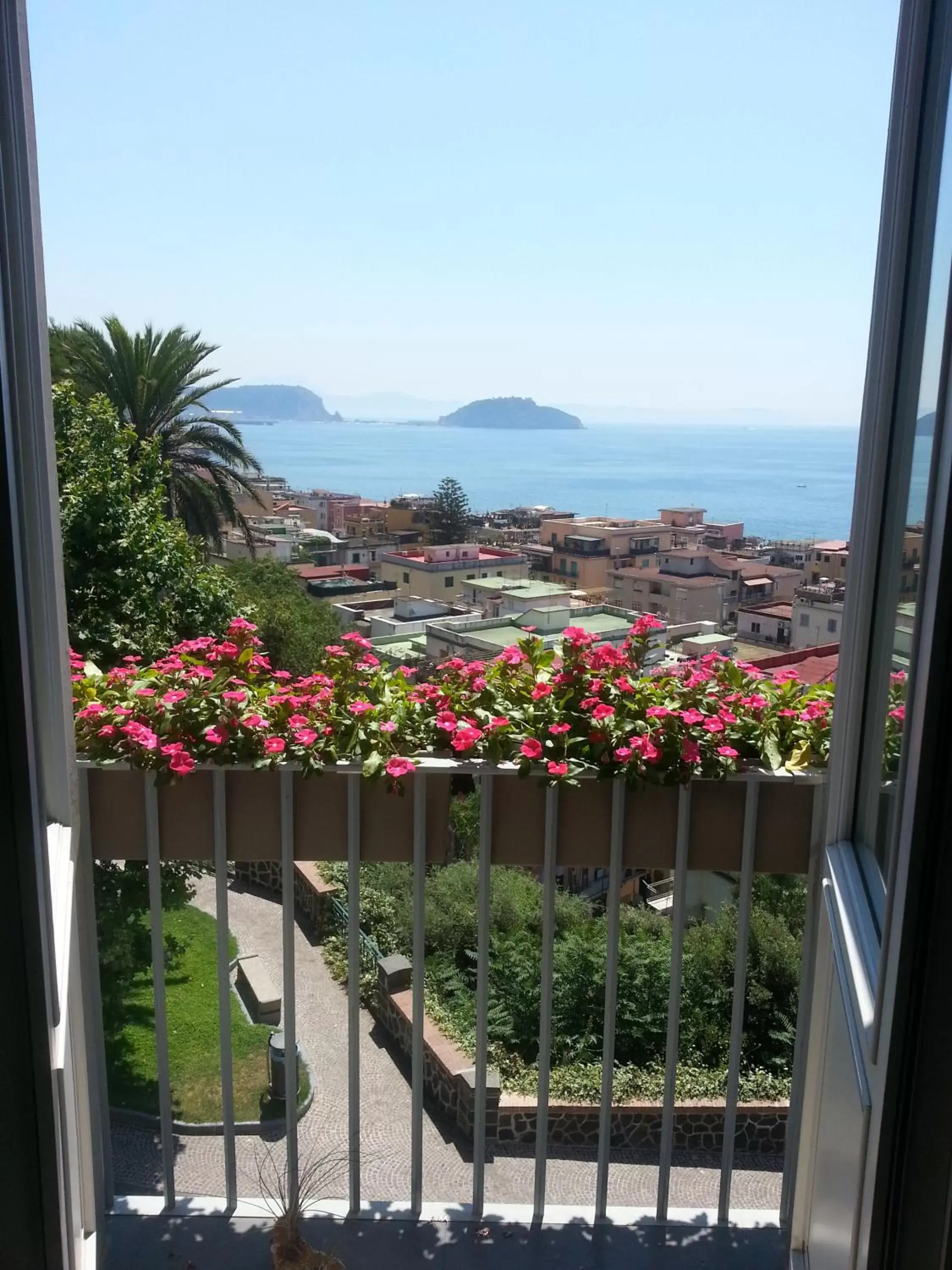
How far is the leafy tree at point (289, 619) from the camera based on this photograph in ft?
33.9

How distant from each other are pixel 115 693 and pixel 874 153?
168cm

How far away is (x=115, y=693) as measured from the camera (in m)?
1.87

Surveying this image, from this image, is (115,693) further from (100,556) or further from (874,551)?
(100,556)

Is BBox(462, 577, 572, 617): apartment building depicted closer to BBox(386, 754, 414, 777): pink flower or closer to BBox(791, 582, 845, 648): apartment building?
BBox(791, 582, 845, 648): apartment building

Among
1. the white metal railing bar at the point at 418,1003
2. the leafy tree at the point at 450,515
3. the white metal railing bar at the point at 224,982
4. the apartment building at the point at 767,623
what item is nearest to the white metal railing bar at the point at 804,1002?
the apartment building at the point at 767,623

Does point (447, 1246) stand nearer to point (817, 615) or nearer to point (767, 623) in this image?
point (817, 615)

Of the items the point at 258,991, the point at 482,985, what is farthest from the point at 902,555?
the point at 258,991

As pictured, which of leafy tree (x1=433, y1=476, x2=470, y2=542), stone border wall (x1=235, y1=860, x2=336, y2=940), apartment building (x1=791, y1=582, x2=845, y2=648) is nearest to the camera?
apartment building (x1=791, y1=582, x2=845, y2=648)

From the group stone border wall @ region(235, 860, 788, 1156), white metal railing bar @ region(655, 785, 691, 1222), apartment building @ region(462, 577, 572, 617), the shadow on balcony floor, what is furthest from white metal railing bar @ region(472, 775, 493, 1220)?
stone border wall @ region(235, 860, 788, 1156)

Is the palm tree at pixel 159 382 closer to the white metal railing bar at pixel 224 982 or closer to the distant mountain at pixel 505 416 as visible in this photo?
the distant mountain at pixel 505 416

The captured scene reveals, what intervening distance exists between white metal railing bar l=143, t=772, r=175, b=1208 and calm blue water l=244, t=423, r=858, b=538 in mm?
1410

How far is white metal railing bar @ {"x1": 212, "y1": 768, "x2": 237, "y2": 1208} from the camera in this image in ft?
6.17

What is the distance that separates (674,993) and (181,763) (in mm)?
1139

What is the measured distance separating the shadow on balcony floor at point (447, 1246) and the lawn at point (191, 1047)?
3500 mm
